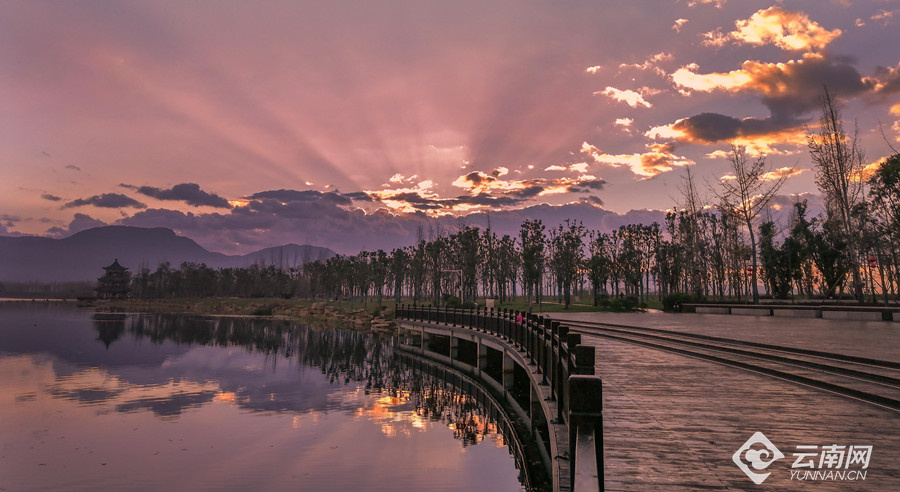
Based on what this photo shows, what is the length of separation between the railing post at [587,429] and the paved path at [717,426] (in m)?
1.65

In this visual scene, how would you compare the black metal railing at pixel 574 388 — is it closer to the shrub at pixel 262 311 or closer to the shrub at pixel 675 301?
the shrub at pixel 675 301

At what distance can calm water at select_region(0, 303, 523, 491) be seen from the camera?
14.9 meters

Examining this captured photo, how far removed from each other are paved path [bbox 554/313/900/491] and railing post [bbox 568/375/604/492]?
1652 mm

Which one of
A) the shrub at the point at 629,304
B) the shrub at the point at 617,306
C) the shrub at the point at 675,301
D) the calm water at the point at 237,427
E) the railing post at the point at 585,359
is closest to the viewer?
the railing post at the point at 585,359

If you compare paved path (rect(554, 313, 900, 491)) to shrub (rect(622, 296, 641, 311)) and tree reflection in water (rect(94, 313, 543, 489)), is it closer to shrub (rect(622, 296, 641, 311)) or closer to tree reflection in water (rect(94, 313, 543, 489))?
tree reflection in water (rect(94, 313, 543, 489))

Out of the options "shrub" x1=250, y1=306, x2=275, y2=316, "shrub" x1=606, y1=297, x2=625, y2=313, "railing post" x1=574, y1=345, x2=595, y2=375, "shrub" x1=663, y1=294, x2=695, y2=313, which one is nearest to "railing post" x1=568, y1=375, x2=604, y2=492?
"railing post" x1=574, y1=345, x2=595, y2=375

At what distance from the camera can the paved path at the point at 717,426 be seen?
19.9ft

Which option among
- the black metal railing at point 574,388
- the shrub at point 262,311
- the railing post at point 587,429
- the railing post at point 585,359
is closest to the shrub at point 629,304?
the black metal railing at point 574,388

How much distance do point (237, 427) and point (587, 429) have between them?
19801mm

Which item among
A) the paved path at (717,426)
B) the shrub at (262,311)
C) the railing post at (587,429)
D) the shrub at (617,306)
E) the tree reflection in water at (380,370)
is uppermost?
the railing post at (587,429)

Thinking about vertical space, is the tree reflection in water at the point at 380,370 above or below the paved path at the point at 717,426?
below

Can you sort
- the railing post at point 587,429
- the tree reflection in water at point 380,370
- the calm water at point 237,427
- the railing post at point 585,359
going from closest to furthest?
the railing post at point 587,429, the railing post at point 585,359, the calm water at point 237,427, the tree reflection in water at point 380,370

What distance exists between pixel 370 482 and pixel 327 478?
4.84ft

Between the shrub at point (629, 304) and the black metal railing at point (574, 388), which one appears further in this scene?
the shrub at point (629, 304)
